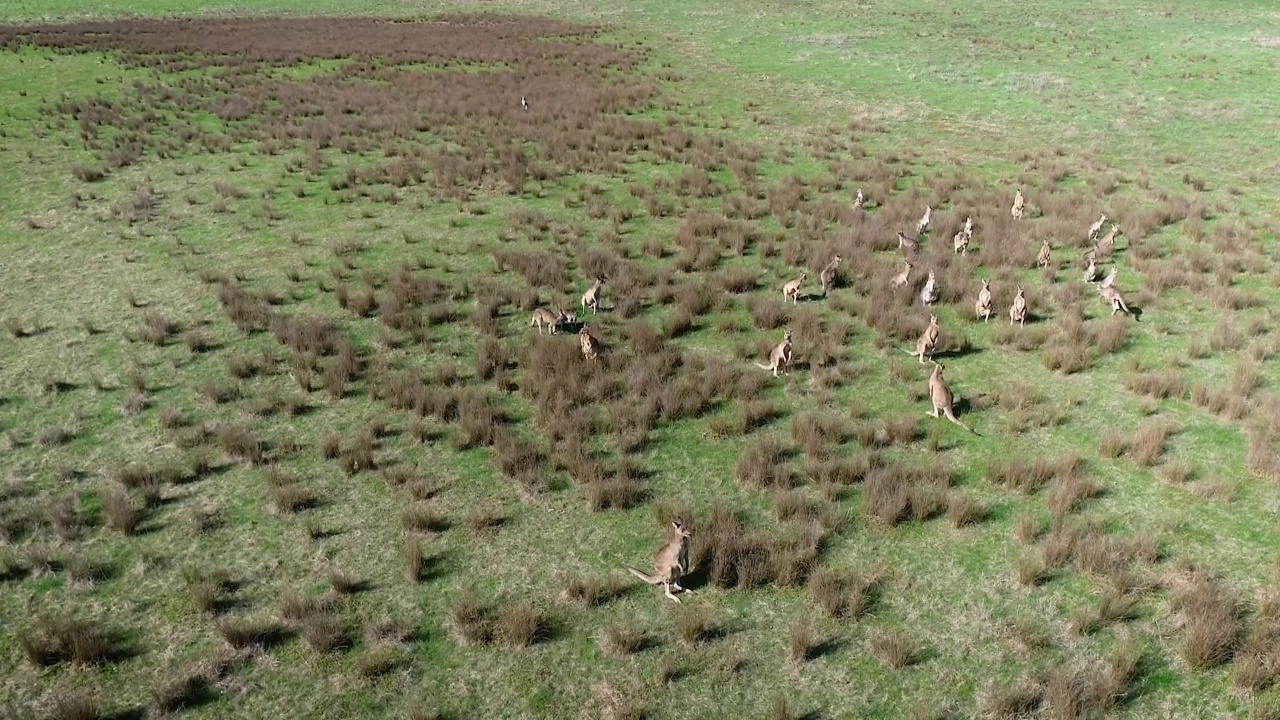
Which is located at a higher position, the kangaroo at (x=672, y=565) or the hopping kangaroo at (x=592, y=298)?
the hopping kangaroo at (x=592, y=298)

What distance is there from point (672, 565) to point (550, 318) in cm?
708

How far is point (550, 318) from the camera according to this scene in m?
14.4

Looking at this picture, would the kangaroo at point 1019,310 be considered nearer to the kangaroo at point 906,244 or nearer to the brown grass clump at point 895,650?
the kangaroo at point 906,244

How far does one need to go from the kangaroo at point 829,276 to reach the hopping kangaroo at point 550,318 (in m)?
5.50

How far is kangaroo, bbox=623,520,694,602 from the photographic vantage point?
827cm

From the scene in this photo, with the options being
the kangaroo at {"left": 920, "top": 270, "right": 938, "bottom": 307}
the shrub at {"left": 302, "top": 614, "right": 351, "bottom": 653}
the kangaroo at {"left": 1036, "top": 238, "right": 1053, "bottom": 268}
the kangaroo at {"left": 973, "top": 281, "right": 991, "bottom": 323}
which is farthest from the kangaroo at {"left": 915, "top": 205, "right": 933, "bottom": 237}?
the shrub at {"left": 302, "top": 614, "right": 351, "bottom": 653}

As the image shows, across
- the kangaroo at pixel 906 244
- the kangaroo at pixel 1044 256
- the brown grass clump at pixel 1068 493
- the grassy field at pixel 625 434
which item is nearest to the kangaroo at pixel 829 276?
the grassy field at pixel 625 434

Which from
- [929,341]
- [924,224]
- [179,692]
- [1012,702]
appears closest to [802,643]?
[1012,702]

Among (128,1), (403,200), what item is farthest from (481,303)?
(128,1)

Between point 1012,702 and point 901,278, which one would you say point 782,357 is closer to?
point 901,278

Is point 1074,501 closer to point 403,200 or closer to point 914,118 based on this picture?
point 403,200

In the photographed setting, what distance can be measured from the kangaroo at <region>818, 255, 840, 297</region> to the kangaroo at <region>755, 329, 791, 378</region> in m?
3.75

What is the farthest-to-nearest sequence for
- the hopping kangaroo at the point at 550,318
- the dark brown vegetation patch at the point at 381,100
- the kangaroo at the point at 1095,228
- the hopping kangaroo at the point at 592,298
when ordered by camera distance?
1. the dark brown vegetation patch at the point at 381,100
2. the kangaroo at the point at 1095,228
3. the hopping kangaroo at the point at 592,298
4. the hopping kangaroo at the point at 550,318

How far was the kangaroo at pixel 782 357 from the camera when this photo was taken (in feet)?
42.9
